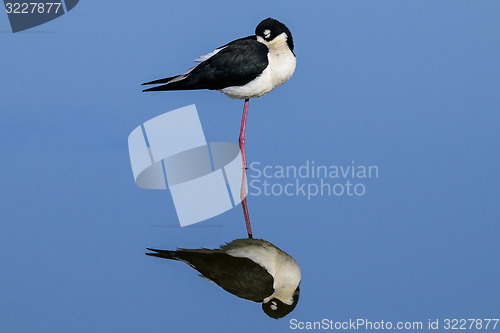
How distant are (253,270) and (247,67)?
129 centimetres

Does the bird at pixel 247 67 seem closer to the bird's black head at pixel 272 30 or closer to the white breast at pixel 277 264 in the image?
the bird's black head at pixel 272 30

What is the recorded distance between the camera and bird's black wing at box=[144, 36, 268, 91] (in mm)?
4707

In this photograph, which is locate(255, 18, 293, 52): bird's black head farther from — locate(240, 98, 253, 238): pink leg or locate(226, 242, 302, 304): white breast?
locate(226, 242, 302, 304): white breast

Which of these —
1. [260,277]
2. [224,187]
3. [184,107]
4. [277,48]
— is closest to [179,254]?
[260,277]

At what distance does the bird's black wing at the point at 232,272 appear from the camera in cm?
376

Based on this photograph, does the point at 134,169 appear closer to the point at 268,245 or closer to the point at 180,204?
the point at 180,204

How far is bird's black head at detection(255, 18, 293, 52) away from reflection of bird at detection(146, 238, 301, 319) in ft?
4.27


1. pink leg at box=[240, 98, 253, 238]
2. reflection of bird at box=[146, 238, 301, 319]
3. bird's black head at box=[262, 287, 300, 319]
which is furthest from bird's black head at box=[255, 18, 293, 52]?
bird's black head at box=[262, 287, 300, 319]

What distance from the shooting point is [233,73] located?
4.72 m

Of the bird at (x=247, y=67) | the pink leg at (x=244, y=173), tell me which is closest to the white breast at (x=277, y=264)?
the pink leg at (x=244, y=173)

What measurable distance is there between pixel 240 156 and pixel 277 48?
703mm

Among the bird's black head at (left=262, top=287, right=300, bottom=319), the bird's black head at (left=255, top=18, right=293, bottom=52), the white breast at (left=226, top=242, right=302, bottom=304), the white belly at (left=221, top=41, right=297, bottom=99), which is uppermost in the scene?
the bird's black head at (left=255, top=18, right=293, bottom=52)

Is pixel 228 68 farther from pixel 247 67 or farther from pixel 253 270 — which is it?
pixel 253 270

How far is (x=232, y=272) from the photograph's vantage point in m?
3.85
